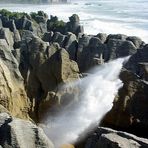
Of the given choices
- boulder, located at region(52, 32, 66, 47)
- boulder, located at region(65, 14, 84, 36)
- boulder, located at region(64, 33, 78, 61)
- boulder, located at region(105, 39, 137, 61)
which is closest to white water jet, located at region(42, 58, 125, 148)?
boulder, located at region(105, 39, 137, 61)

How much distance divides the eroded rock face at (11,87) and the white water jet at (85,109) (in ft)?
4.17

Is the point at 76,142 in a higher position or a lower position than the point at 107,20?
higher

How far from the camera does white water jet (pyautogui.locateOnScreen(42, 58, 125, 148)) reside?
49.9 feet

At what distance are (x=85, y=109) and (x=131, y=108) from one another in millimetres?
2718

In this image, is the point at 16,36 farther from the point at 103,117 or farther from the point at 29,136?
the point at 29,136

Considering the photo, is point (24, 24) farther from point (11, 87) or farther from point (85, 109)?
point (85, 109)

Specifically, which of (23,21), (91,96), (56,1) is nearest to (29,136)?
(91,96)

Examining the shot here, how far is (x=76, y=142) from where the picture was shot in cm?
1413

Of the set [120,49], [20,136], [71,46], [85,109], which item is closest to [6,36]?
[71,46]

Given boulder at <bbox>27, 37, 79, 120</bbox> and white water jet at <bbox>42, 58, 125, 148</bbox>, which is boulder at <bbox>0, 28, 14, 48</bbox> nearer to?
boulder at <bbox>27, 37, 79, 120</bbox>

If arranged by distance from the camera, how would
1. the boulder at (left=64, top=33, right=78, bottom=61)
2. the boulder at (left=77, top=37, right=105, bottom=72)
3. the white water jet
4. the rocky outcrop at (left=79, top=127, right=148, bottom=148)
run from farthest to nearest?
the boulder at (left=64, top=33, right=78, bottom=61)
the boulder at (left=77, top=37, right=105, bottom=72)
the white water jet
the rocky outcrop at (left=79, top=127, right=148, bottom=148)

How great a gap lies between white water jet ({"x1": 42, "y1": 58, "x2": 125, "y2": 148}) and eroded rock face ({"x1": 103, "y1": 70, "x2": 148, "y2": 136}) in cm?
73

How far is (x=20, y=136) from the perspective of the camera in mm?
9094

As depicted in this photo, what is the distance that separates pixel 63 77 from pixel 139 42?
21.8 feet
